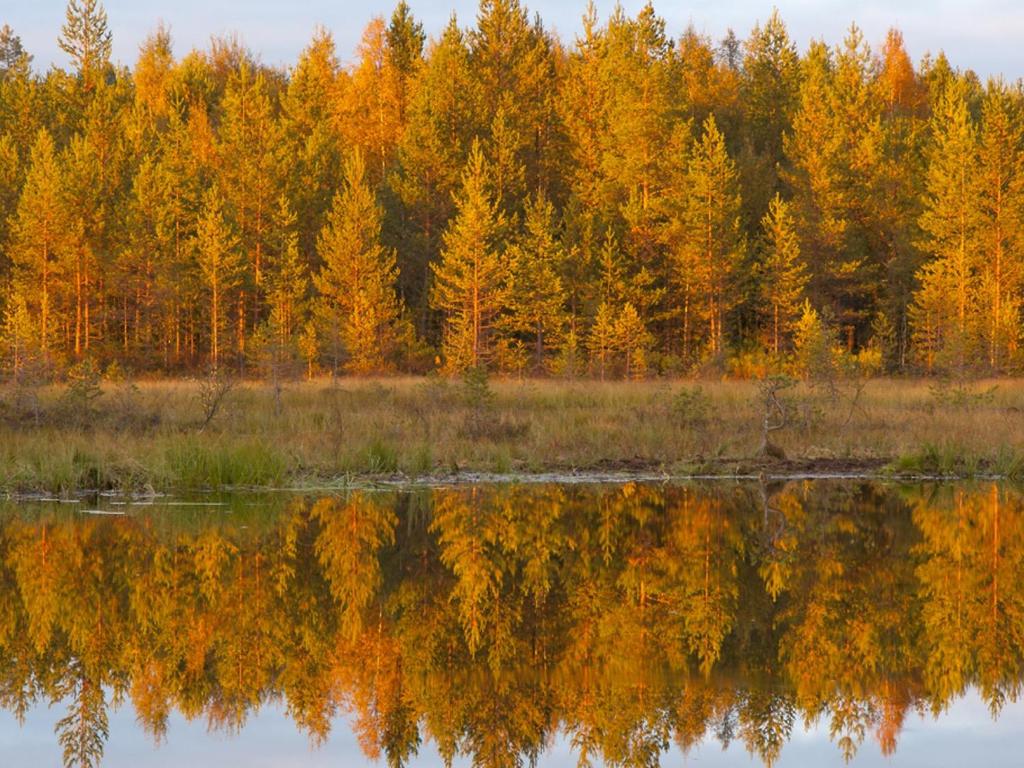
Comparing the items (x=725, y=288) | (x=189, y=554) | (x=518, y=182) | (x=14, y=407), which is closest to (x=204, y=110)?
(x=518, y=182)

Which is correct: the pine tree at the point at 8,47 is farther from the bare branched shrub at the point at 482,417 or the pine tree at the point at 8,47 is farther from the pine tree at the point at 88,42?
the bare branched shrub at the point at 482,417

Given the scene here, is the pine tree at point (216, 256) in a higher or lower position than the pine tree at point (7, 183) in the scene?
lower

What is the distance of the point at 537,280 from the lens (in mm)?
45906

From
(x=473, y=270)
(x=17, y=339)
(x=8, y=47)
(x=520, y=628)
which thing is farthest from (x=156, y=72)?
(x=520, y=628)

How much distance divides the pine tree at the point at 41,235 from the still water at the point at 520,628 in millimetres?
30515

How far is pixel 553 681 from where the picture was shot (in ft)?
27.3

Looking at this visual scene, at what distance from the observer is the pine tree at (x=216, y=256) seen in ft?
149

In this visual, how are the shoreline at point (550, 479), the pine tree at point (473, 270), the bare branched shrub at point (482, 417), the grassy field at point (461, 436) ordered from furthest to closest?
the pine tree at point (473, 270) → the bare branched shrub at point (482, 417) → the grassy field at point (461, 436) → the shoreline at point (550, 479)

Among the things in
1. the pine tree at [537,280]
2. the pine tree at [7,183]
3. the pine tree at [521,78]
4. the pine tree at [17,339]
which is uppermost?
the pine tree at [521,78]

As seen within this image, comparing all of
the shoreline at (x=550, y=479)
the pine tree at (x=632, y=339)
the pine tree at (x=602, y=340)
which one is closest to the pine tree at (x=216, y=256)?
the pine tree at (x=602, y=340)

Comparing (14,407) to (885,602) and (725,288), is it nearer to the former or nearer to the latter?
(885,602)

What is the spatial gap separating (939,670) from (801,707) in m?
1.50

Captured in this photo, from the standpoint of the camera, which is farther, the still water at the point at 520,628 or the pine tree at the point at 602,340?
the pine tree at the point at 602,340

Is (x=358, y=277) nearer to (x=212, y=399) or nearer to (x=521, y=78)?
(x=521, y=78)
